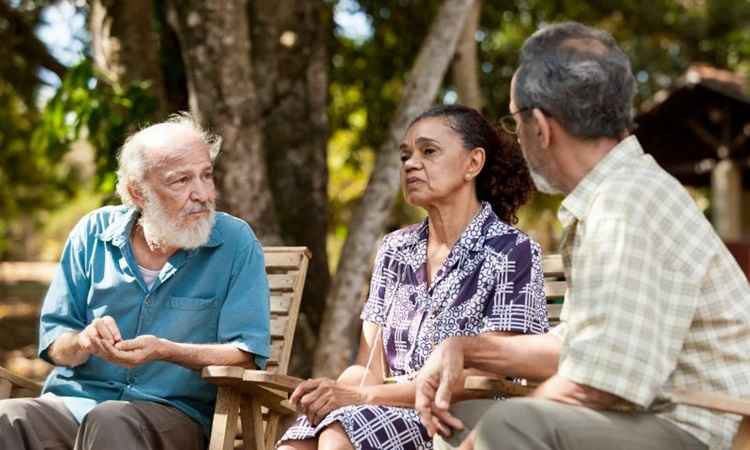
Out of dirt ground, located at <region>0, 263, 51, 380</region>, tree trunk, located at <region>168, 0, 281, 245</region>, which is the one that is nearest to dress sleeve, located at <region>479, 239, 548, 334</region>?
tree trunk, located at <region>168, 0, 281, 245</region>

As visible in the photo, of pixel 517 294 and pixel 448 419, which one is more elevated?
pixel 517 294

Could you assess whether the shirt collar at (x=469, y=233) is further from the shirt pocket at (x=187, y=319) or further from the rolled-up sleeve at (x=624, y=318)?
the rolled-up sleeve at (x=624, y=318)

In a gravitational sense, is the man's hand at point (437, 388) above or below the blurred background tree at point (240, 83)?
below

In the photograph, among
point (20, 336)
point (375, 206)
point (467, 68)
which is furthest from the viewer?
point (20, 336)

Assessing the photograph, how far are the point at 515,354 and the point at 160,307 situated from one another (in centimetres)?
136

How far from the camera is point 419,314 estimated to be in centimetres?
379

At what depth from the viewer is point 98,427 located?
3547mm

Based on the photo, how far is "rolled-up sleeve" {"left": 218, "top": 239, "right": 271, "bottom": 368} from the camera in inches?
152

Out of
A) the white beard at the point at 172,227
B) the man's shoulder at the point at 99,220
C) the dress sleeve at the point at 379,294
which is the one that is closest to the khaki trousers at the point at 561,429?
the dress sleeve at the point at 379,294

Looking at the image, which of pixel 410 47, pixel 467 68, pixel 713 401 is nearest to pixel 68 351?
pixel 713 401

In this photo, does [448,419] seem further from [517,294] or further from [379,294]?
[379,294]

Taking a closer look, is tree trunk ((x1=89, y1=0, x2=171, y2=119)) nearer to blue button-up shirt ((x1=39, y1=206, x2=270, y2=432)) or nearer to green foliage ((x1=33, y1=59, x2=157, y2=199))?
green foliage ((x1=33, y1=59, x2=157, y2=199))

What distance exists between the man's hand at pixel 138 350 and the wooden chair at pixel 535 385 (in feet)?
3.53

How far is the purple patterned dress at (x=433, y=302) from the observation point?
3521 mm
